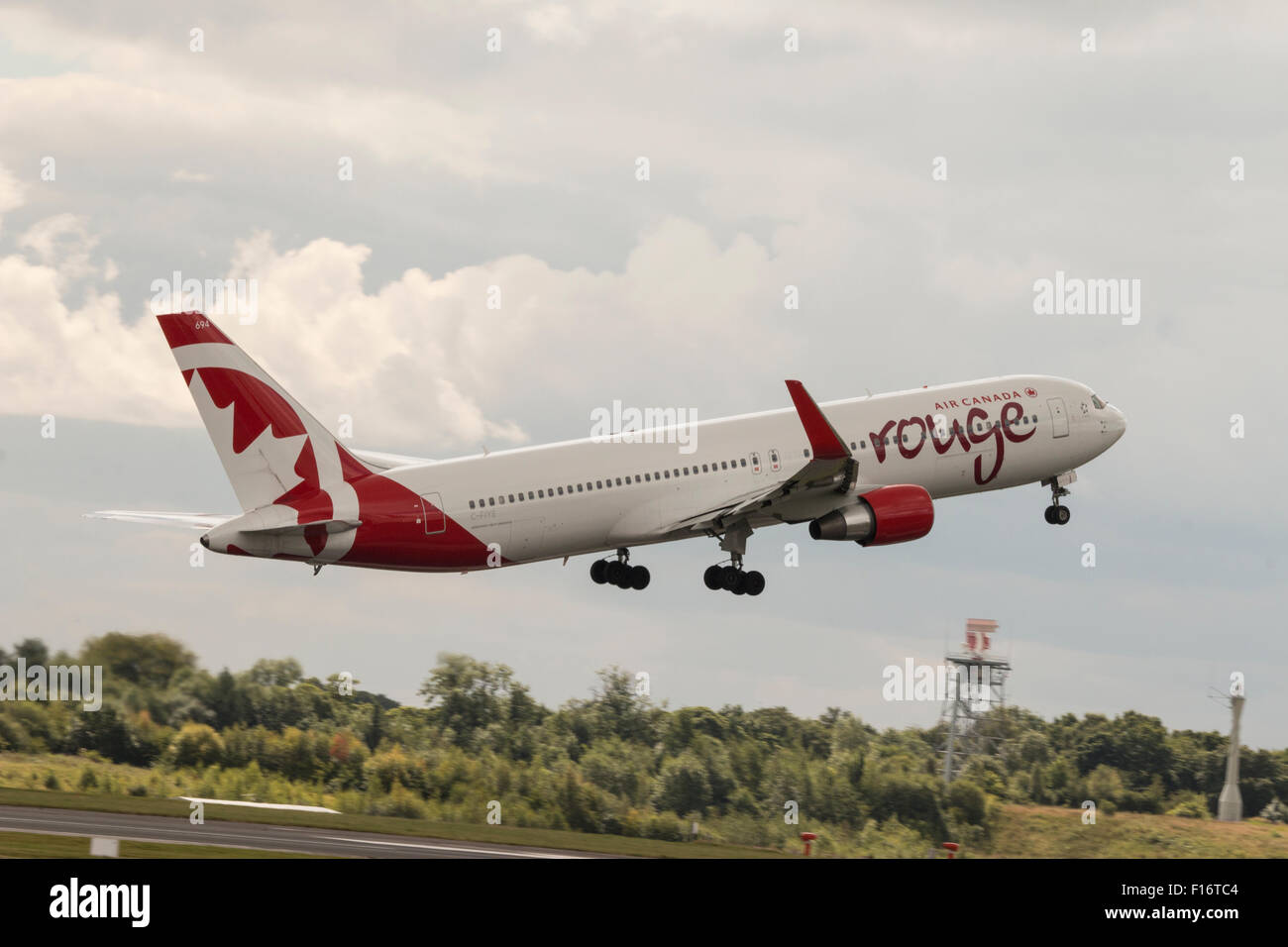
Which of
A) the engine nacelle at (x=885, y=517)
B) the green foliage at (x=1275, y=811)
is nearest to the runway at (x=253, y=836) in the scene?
the engine nacelle at (x=885, y=517)

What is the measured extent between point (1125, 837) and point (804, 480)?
48372mm

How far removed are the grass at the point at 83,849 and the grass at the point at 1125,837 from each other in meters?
52.4

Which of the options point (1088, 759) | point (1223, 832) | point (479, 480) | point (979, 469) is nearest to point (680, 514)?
point (479, 480)

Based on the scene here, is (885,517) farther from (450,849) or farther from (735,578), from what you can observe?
(450,849)

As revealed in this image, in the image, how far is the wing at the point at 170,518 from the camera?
54.5 meters

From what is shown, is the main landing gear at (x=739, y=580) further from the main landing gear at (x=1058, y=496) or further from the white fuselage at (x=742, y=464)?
the main landing gear at (x=1058, y=496)

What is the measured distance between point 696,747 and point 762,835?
14016 mm

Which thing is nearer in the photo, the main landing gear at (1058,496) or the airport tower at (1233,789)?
the main landing gear at (1058,496)

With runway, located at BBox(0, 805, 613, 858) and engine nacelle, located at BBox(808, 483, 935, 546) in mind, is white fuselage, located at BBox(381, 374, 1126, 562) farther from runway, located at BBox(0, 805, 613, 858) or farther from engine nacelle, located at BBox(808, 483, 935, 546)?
runway, located at BBox(0, 805, 613, 858)

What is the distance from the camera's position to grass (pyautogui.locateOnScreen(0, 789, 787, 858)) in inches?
2270

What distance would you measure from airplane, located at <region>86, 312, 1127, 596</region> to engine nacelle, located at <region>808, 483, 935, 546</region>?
0.18ft

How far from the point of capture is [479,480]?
54625 millimetres

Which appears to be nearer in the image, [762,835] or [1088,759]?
[762,835]
